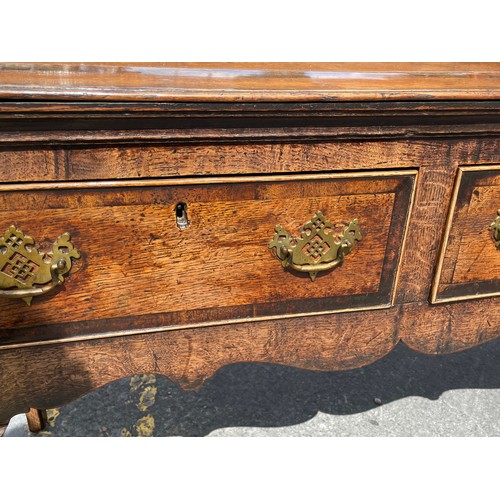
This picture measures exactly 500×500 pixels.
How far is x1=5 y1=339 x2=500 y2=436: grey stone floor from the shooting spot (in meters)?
1.77

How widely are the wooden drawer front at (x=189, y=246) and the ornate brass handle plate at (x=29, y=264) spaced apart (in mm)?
20

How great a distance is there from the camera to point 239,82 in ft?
3.62

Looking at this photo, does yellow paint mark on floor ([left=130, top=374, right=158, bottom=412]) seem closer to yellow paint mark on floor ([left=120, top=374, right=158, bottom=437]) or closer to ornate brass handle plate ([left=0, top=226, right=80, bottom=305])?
yellow paint mark on floor ([left=120, top=374, right=158, bottom=437])

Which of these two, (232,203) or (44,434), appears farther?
(44,434)

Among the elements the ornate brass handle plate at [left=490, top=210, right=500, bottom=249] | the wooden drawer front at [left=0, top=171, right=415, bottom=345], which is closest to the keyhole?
the wooden drawer front at [left=0, top=171, right=415, bottom=345]

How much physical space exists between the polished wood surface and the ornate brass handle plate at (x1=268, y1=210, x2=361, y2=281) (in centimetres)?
3

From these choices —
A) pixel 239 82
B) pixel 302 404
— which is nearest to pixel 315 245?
pixel 239 82

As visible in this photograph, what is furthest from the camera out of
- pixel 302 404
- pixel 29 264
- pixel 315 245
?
pixel 302 404

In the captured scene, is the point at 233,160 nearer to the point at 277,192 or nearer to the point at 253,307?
the point at 277,192

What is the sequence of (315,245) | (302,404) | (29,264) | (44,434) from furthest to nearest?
(302,404)
(44,434)
(315,245)
(29,264)

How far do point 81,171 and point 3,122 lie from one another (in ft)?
0.53

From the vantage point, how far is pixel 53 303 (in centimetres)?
112

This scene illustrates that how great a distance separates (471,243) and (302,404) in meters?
0.90

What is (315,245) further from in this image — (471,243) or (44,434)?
(44,434)
